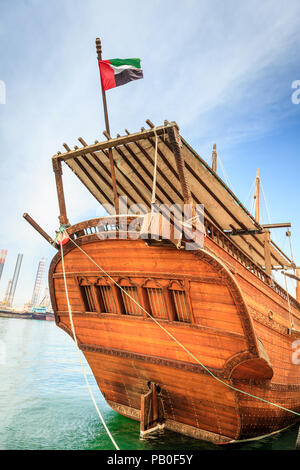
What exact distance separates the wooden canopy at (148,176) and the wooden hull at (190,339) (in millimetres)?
1829

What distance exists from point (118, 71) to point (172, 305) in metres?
4.71

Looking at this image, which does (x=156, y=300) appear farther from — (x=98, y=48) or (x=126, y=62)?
(x=98, y=48)

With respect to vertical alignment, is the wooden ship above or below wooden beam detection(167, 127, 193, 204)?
below

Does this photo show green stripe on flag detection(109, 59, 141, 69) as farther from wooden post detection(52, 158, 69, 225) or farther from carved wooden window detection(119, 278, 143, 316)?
carved wooden window detection(119, 278, 143, 316)

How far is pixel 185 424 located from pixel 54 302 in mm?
4062

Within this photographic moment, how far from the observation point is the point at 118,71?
243 inches

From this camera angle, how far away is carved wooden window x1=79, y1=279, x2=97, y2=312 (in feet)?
22.9

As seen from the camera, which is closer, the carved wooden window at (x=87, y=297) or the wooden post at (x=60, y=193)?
the wooden post at (x=60, y=193)

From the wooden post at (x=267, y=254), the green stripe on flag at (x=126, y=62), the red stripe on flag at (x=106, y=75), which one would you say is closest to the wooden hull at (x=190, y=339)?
the wooden post at (x=267, y=254)

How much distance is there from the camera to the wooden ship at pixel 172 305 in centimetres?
524

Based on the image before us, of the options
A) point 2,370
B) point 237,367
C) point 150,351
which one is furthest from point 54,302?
point 2,370

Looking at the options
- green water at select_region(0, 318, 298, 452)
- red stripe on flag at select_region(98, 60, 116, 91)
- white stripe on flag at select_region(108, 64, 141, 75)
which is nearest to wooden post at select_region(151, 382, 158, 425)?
green water at select_region(0, 318, 298, 452)

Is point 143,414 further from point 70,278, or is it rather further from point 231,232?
point 231,232

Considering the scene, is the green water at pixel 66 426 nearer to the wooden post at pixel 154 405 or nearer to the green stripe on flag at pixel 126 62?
the wooden post at pixel 154 405
